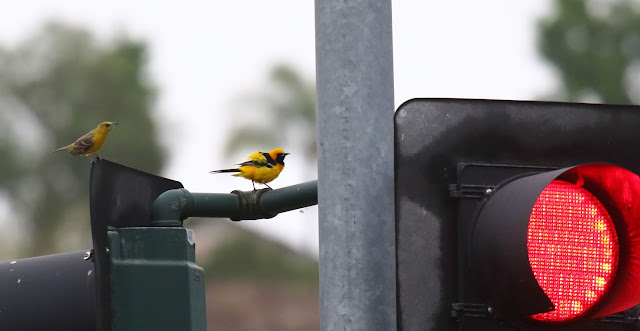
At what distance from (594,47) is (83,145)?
26584 millimetres

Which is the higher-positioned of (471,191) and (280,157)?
(471,191)

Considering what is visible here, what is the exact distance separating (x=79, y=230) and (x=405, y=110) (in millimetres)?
29801

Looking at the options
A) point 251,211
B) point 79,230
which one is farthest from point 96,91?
point 251,211

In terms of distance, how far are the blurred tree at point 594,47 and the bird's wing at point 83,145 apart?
23793 mm

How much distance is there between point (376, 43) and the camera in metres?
2.28

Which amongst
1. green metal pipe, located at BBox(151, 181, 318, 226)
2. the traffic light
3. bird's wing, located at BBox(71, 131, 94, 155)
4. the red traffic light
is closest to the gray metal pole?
the traffic light

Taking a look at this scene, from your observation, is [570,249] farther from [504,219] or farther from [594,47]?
[594,47]

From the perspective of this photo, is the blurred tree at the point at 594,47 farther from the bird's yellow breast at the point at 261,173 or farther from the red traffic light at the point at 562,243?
the red traffic light at the point at 562,243

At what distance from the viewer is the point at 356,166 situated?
2232 millimetres

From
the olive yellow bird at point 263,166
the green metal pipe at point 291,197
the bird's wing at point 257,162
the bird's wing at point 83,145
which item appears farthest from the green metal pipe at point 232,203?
the bird's wing at point 257,162

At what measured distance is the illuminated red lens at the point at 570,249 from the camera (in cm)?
213

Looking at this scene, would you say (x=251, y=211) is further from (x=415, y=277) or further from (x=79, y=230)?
(x=79, y=230)

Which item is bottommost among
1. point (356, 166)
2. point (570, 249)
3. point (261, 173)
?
point (261, 173)

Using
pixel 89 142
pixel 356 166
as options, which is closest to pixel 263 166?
pixel 89 142
